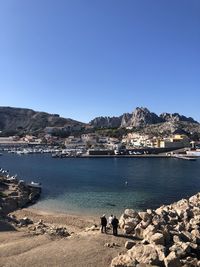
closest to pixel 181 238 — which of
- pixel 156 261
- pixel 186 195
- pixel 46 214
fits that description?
pixel 156 261

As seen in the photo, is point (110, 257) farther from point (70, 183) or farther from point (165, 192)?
point (70, 183)

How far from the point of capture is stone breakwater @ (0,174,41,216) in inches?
1425

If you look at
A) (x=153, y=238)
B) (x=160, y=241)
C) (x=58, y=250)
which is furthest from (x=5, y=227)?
(x=160, y=241)

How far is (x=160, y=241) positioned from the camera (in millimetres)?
16547

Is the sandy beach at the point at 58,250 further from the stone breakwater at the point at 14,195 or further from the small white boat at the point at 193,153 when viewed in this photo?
the small white boat at the point at 193,153

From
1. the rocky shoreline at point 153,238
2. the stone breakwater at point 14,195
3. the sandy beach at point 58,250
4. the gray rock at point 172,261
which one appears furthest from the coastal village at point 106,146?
the gray rock at point 172,261

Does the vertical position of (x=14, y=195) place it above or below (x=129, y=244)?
below

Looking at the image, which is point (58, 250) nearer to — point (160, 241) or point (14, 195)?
point (160, 241)

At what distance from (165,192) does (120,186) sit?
7575 mm

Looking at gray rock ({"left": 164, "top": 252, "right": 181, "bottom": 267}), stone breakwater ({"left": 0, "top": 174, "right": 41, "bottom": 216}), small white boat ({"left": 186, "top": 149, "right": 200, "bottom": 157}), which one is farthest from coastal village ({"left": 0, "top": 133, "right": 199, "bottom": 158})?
gray rock ({"left": 164, "top": 252, "right": 181, "bottom": 267})

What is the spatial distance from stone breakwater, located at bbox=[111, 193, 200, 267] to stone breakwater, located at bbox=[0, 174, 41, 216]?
15246mm

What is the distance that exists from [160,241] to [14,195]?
27042 millimetres

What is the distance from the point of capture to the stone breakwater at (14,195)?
1425 inches

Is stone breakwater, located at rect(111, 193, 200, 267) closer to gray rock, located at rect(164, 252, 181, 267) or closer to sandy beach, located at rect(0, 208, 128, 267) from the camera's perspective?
gray rock, located at rect(164, 252, 181, 267)
